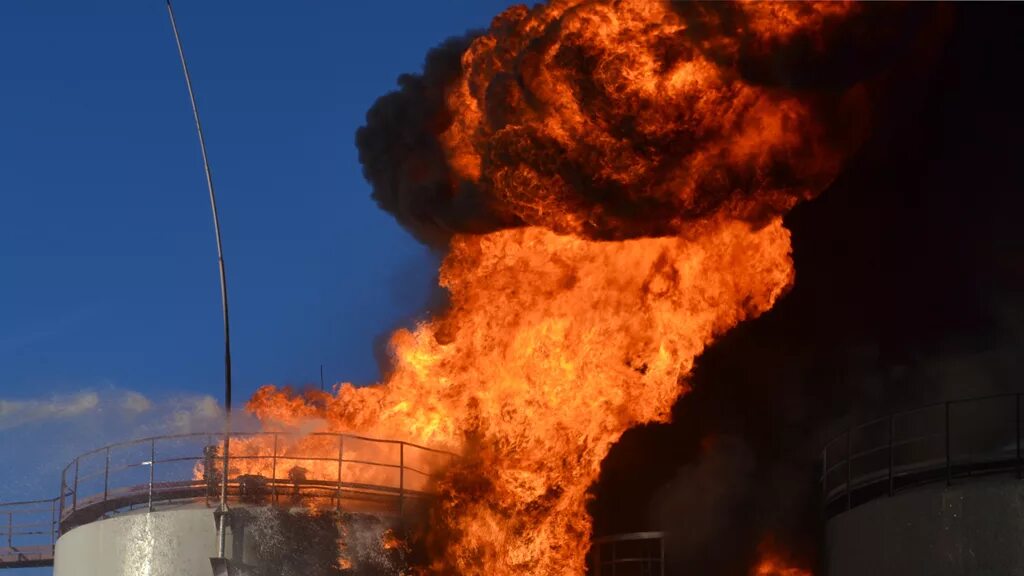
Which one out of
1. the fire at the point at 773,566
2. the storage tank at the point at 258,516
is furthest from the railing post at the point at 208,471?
the fire at the point at 773,566

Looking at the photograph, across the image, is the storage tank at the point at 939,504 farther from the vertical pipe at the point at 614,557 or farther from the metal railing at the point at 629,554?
the vertical pipe at the point at 614,557

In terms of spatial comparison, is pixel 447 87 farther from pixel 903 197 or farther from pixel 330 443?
pixel 903 197

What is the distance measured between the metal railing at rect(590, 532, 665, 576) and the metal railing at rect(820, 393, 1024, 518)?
168 inches

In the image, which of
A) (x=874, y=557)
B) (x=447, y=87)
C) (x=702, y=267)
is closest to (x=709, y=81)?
(x=702, y=267)

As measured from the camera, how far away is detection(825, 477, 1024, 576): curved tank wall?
18.8 metres

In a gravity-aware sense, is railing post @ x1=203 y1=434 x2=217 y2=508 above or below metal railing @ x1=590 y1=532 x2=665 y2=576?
above

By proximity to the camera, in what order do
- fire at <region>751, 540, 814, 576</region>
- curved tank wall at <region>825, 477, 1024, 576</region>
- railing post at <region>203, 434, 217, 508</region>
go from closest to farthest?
curved tank wall at <region>825, 477, 1024, 576</region> < railing post at <region>203, 434, 217, 508</region> < fire at <region>751, 540, 814, 576</region>

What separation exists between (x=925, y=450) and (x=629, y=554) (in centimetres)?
710

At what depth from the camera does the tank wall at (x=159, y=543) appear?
2342 centimetres

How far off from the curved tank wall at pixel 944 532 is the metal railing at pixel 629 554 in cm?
735

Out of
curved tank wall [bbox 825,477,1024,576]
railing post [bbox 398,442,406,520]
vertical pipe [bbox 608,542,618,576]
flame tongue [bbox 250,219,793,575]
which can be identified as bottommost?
curved tank wall [bbox 825,477,1024,576]

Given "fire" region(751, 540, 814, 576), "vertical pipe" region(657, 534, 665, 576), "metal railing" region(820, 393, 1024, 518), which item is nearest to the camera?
"metal railing" region(820, 393, 1024, 518)

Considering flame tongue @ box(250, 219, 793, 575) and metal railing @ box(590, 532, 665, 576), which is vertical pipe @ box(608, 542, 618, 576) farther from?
flame tongue @ box(250, 219, 793, 575)

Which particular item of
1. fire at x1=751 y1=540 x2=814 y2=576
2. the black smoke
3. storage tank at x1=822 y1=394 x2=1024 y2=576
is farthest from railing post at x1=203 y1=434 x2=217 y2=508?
fire at x1=751 y1=540 x2=814 y2=576
